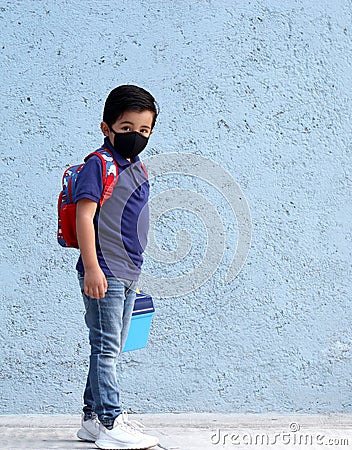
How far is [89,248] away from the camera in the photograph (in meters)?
2.74

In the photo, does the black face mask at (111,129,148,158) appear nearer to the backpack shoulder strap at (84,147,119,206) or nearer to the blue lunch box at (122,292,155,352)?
the backpack shoulder strap at (84,147,119,206)

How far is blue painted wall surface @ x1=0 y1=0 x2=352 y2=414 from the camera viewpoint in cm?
356

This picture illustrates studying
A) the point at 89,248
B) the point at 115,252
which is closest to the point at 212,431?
the point at 115,252

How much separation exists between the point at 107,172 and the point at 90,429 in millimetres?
1031

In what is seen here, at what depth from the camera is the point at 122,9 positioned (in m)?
3.61

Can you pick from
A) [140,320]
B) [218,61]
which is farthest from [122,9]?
[140,320]

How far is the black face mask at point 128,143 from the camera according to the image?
9.36ft

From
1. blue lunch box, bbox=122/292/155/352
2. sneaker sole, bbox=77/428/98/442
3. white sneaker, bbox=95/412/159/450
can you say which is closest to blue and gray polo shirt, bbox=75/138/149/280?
blue lunch box, bbox=122/292/155/352

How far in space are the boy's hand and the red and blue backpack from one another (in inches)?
7.4

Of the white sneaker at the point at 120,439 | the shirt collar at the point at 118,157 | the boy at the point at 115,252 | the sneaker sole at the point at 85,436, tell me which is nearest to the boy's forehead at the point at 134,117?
the boy at the point at 115,252

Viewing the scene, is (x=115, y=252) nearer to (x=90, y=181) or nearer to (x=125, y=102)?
(x=90, y=181)

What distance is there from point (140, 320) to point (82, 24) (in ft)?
4.75

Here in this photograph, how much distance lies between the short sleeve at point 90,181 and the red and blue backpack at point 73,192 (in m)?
0.02

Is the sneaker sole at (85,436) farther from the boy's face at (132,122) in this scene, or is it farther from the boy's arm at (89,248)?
the boy's face at (132,122)
